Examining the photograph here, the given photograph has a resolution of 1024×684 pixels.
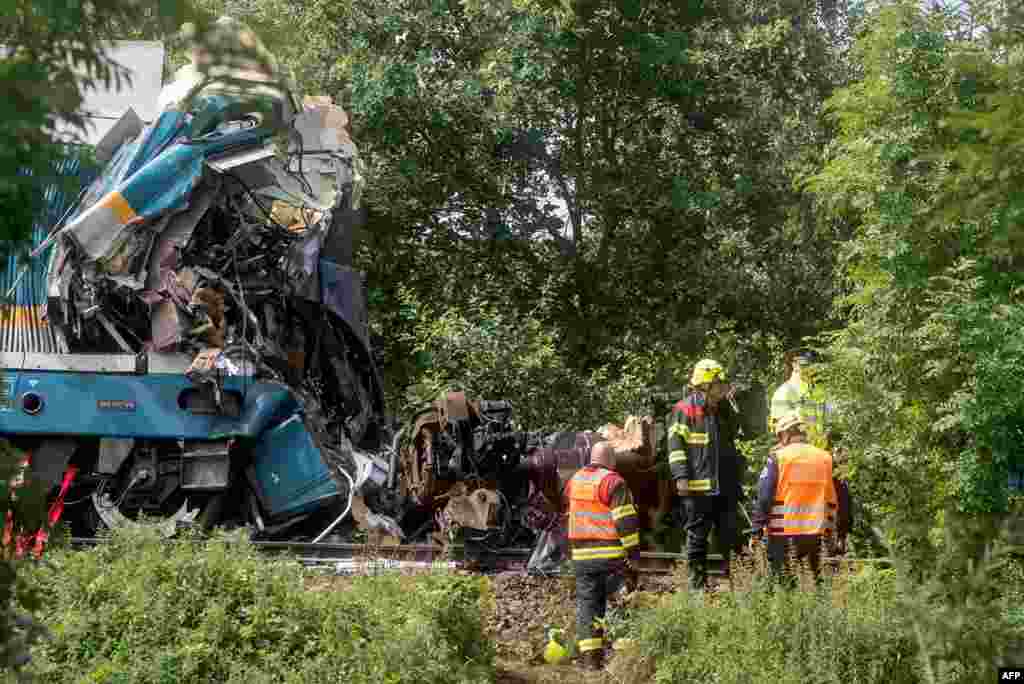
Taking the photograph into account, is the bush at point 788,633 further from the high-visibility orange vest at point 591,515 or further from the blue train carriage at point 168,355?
the blue train carriage at point 168,355

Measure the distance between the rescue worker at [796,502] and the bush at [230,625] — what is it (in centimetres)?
230

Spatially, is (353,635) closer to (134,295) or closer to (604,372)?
(134,295)

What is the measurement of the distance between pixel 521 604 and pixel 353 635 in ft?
10.4

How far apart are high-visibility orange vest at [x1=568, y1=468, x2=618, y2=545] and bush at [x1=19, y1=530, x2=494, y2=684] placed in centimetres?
122

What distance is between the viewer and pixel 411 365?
767 inches

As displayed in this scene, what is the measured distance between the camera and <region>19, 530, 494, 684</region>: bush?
24.4ft

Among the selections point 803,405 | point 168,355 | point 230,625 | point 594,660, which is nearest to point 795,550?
point 594,660

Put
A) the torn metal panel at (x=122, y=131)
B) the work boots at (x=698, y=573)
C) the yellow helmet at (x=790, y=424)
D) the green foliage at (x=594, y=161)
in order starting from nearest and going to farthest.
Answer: the yellow helmet at (x=790, y=424)
the work boots at (x=698, y=573)
the torn metal panel at (x=122, y=131)
the green foliage at (x=594, y=161)

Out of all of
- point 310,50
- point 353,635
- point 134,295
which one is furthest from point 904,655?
point 310,50

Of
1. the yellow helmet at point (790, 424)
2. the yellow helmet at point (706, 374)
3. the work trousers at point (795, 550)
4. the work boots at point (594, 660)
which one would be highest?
the yellow helmet at point (706, 374)

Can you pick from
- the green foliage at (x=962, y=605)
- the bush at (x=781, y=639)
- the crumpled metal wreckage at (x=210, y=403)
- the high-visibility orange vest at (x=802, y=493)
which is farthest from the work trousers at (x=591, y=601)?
the green foliage at (x=962, y=605)

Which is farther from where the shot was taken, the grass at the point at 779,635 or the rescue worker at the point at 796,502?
the rescue worker at the point at 796,502

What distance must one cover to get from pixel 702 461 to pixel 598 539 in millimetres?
1267

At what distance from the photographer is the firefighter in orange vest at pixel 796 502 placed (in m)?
9.79
